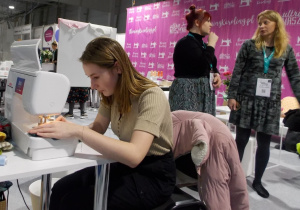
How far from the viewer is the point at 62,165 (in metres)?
0.96

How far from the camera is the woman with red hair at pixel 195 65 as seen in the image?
210 cm

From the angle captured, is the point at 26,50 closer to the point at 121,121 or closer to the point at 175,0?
the point at 121,121

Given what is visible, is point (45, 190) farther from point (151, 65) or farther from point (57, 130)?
point (151, 65)

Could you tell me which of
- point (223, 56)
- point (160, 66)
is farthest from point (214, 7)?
point (160, 66)

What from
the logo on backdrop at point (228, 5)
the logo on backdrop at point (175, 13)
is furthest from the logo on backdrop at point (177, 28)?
the logo on backdrop at point (228, 5)

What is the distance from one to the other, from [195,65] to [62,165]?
1393 mm

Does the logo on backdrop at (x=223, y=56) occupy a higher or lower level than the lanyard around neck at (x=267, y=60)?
higher

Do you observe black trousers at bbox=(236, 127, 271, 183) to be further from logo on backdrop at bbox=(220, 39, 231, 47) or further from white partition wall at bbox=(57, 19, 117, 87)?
white partition wall at bbox=(57, 19, 117, 87)

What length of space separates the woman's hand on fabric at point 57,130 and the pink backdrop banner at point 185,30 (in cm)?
415

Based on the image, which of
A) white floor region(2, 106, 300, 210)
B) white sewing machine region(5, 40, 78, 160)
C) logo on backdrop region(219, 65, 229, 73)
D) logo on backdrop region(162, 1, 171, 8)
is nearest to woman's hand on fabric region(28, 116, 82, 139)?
white sewing machine region(5, 40, 78, 160)

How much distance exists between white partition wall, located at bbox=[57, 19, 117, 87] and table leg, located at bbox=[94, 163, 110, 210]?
13.9 ft

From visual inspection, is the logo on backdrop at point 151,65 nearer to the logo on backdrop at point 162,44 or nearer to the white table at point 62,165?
the logo on backdrop at point 162,44

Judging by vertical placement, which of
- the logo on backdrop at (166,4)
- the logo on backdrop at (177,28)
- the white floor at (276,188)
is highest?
the logo on backdrop at (166,4)

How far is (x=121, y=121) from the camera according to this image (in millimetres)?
1217
